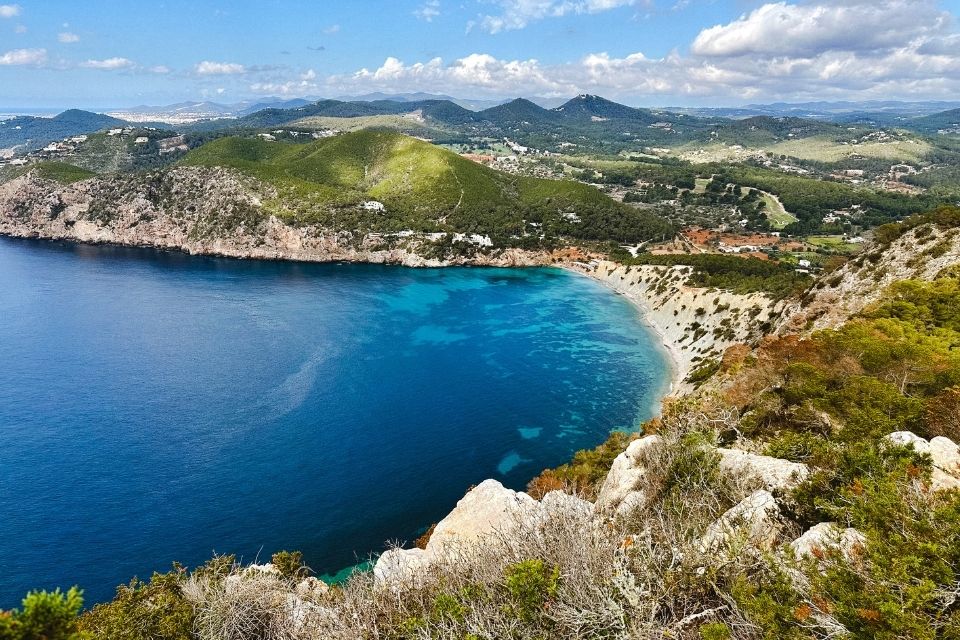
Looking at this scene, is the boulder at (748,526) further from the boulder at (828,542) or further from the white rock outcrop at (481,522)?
the white rock outcrop at (481,522)

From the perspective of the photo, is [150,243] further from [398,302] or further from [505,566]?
[505,566]

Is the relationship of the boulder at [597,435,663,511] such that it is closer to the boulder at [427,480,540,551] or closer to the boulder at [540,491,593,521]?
the boulder at [540,491,593,521]

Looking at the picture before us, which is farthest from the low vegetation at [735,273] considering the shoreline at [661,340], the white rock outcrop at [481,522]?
the white rock outcrop at [481,522]

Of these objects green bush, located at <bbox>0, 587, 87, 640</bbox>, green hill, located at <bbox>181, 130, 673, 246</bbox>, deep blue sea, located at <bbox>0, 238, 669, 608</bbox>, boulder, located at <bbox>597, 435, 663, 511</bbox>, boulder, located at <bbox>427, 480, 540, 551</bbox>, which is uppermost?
green hill, located at <bbox>181, 130, 673, 246</bbox>

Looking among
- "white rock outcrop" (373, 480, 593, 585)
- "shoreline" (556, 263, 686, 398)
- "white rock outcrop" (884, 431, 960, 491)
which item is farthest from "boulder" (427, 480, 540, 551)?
"shoreline" (556, 263, 686, 398)

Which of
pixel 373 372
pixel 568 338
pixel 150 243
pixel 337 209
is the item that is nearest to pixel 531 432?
pixel 373 372

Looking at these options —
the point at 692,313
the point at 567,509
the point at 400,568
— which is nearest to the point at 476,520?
the point at 400,568

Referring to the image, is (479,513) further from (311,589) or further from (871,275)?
(871,275)
